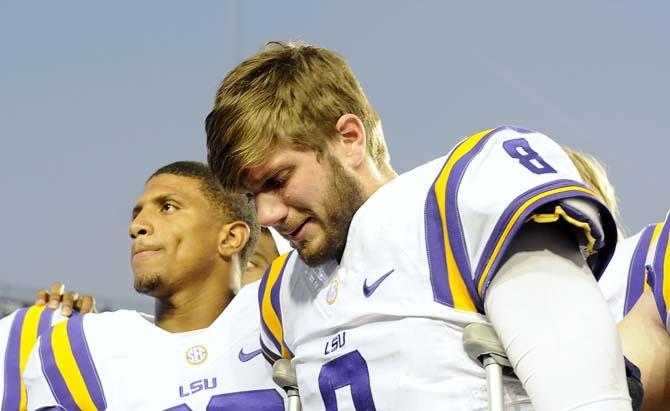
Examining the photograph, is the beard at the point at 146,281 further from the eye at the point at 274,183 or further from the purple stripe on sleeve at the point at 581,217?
the purple stripe on sleeve at the point at 581,217

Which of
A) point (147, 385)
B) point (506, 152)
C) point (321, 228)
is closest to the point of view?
point (506, 152)

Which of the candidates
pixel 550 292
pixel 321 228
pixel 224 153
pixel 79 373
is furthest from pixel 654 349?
pixel 79 373

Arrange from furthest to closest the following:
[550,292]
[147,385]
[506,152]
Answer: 1. [147,385]
2. [506,152]
3. [550,292]

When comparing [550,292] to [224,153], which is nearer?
[550,292]

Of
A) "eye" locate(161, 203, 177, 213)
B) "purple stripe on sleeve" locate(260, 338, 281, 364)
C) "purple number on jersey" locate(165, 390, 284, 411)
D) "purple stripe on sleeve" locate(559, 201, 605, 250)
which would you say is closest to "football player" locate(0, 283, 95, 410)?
"eye" locate(161, 203, 177, 213)

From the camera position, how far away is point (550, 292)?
3.61 ft

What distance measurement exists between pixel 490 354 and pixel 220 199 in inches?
48.3

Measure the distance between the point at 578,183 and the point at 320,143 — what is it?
0.42 m

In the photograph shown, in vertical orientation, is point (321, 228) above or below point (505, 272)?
above

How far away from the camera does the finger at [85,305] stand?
223cm

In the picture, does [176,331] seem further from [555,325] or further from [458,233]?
[555,325]

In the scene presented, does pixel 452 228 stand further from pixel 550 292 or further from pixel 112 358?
pixel 112 358

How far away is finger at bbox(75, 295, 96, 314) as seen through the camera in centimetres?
223

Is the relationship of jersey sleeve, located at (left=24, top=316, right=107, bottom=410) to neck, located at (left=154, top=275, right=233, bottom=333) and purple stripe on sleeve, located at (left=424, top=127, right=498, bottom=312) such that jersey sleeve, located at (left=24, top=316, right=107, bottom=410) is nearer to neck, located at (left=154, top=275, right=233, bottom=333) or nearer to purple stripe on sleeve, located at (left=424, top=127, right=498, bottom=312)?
neck, located at (left=154, top=275, right=233, bottom=333)
